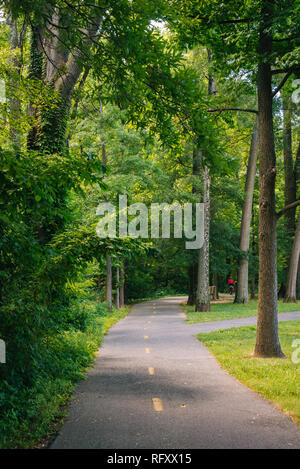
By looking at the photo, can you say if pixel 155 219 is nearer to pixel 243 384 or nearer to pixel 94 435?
pixel 243 384

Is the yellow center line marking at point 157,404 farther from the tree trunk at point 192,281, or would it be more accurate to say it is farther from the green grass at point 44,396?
the tree trunk at point 192,281

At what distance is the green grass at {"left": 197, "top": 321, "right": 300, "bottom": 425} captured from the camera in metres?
6.44

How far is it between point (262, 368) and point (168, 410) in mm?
3253

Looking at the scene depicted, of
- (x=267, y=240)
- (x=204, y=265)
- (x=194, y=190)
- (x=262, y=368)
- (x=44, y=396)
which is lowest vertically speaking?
(x=262, y=368)

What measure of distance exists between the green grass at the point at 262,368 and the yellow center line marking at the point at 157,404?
1828 mm

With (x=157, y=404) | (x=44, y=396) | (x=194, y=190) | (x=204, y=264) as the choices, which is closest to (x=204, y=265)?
(x=204, y=264)

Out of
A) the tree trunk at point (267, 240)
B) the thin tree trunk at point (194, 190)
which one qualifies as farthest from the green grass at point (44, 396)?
the thin tree trunk at point (194, 190)

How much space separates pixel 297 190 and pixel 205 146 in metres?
31.1

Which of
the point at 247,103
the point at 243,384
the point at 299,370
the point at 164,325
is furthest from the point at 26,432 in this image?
the point at 247,103

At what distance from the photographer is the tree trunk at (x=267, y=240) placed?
9.65 m

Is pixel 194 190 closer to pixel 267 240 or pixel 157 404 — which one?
pixel 267 240

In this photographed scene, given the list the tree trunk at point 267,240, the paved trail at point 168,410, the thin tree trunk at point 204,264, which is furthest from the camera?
the thin tree trunk at point 204,264

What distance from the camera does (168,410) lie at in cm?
586

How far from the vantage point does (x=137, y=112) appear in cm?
835
